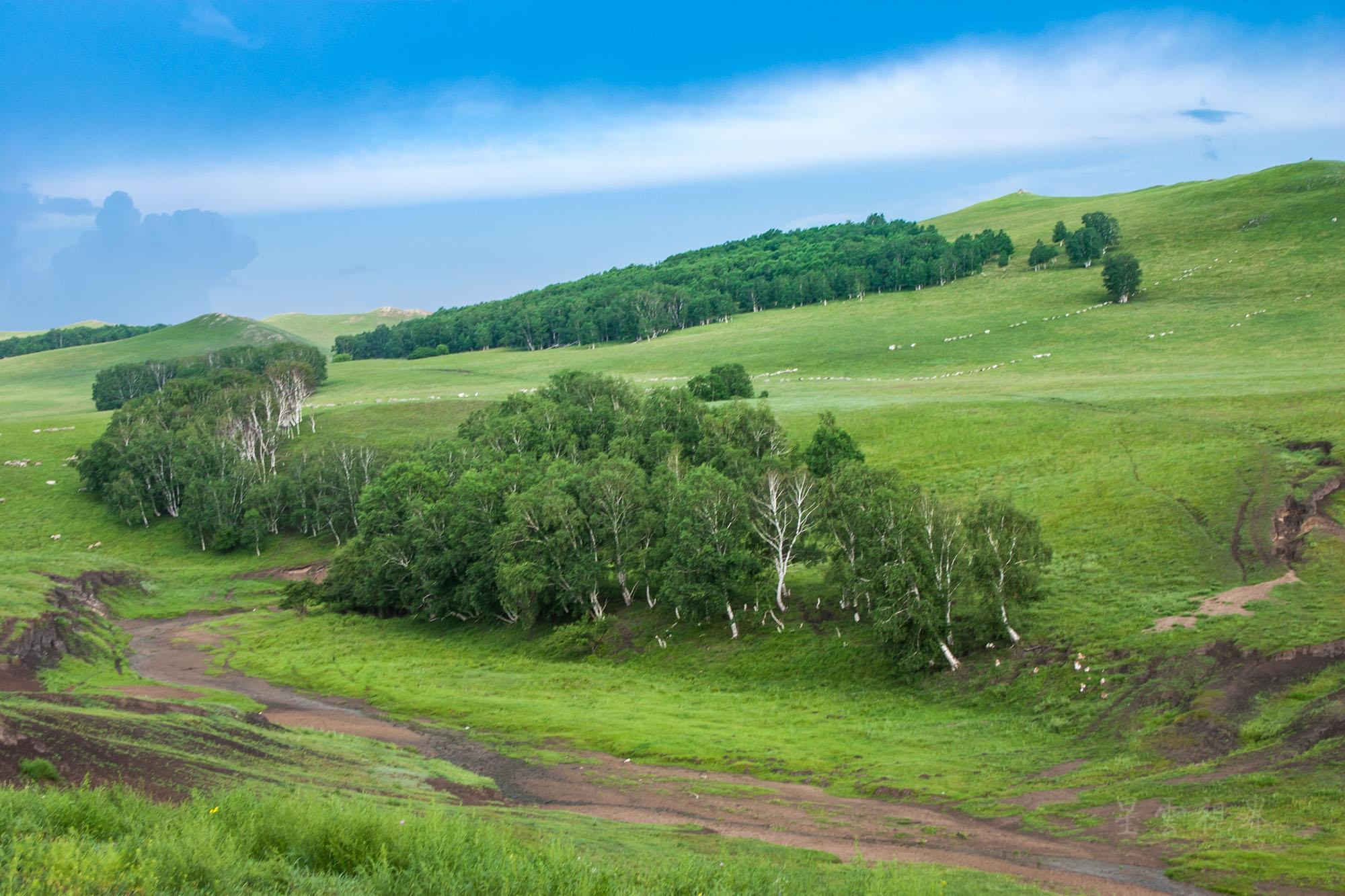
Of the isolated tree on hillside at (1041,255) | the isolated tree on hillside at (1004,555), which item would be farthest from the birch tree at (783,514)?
the isolated tree on hillside at (1041,255)

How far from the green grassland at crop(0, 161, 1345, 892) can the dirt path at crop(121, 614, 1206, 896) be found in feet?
5.33

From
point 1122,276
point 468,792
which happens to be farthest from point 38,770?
point 1122,276

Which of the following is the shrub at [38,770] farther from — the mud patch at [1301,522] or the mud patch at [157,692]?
the mud patch at [1301,522]

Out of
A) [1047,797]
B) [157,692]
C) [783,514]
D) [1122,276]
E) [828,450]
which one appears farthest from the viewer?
[1122,276]

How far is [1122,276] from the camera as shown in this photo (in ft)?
498

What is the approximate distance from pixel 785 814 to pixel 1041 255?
17526cm

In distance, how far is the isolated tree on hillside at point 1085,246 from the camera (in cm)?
18138

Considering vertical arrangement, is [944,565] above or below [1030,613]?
above

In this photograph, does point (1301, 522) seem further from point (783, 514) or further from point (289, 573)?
point (289, 573)

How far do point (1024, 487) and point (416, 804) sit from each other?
58.0 meters

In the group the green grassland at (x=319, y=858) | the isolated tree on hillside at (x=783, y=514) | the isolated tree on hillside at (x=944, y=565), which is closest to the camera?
the green grassland at (x=319, y=858)

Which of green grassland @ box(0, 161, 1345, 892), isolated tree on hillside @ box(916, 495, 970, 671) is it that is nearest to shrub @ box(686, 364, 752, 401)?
green grassland @ box(0, 161, 1345, 892)

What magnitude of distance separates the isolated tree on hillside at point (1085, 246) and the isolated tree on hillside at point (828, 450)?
124130mm

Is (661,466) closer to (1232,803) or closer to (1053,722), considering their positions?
(1053,722)
